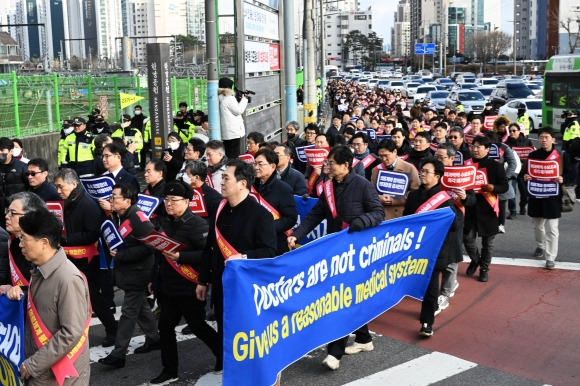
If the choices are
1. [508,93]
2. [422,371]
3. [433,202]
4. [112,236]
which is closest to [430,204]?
[433,202]

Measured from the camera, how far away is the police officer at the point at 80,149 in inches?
550

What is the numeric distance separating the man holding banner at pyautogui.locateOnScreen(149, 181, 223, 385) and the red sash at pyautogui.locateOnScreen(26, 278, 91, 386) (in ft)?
6.31

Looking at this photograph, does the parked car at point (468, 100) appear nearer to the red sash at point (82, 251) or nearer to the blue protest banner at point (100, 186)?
the blue protest banner at point (100, 186)

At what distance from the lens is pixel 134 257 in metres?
6.91

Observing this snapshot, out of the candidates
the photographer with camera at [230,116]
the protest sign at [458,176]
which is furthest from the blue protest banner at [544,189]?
the photographer with camera at [230,116]

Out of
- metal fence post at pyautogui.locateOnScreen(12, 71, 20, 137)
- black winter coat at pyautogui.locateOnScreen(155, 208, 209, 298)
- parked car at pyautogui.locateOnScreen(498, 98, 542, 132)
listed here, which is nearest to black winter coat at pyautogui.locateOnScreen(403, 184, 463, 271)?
black winter coat at pyautogui.locateOnScreen(155, 208, 209, 298)

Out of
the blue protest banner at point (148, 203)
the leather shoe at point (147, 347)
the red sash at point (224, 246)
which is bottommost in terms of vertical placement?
the leather shoe at point (147, 347)

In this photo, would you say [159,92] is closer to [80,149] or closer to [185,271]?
[80,149]

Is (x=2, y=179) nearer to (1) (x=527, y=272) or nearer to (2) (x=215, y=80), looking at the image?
(2) (x=215, y=80)

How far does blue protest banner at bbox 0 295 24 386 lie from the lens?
4.96 m

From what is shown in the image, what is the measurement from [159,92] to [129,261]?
4.94m

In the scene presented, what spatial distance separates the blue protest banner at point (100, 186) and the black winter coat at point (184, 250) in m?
1.81

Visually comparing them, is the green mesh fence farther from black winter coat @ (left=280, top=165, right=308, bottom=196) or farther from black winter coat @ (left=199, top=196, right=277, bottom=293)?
black winter coat @ (left=199, top=196, right=277, bottom=293)

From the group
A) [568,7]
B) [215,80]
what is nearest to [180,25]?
[568,7]
